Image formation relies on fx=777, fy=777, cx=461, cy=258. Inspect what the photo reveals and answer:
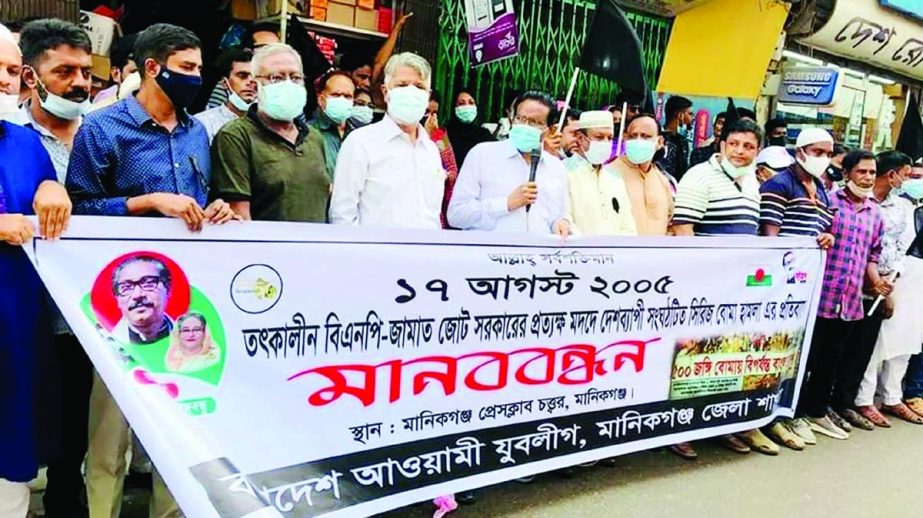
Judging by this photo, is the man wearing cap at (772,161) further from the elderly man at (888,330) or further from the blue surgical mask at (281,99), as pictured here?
the blue surgical mask at (281,99)

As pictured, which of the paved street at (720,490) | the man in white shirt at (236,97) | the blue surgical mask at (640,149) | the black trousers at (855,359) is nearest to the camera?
the paved street at (720,490)

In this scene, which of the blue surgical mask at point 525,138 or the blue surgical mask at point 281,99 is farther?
the blue surgical mask at point 525,138

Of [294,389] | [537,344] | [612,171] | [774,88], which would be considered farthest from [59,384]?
[774,88]

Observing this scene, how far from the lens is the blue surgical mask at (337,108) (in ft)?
13.2

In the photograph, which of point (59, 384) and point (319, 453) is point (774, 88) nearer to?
point (319, 453)

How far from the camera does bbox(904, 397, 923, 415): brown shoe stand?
558cm

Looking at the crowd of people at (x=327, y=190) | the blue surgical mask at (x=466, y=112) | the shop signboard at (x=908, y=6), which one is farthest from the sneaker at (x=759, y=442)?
the shop signboard at (x=908, y=6)

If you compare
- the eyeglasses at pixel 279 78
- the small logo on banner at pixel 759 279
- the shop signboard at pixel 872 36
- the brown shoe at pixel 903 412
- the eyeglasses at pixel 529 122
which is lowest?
the brown shoe at pixel 903 412

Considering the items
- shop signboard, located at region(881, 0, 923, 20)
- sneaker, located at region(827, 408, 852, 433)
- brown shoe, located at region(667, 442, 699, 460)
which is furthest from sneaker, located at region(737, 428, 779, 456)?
shop signboard, located at region(881, 0, 923, 20)

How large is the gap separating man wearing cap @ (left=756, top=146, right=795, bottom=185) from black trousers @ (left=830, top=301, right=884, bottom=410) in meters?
1.11

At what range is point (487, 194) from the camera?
378cm

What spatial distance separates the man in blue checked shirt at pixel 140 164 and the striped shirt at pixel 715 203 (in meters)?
2.68

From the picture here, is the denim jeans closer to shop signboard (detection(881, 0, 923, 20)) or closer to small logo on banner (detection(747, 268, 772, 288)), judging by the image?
small logo on banner (detection(747, 268, 772, 288))

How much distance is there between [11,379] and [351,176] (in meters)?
1.48
